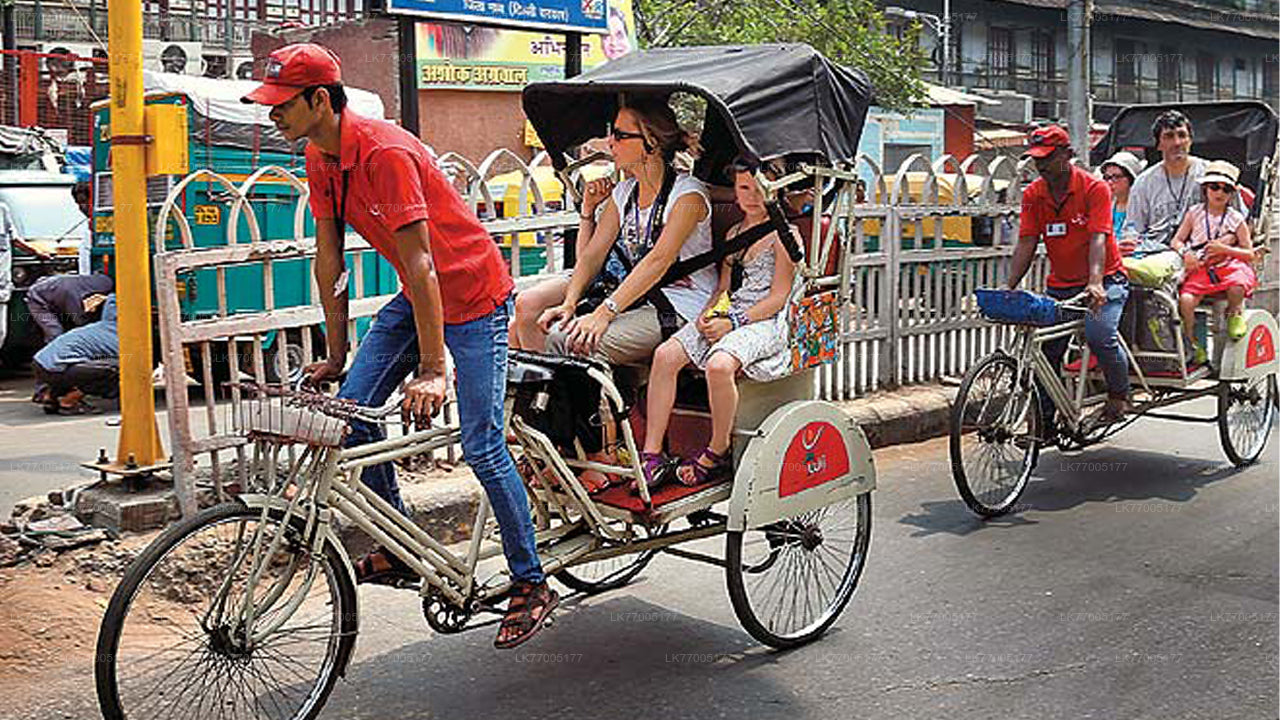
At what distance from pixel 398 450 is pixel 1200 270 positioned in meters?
5.76

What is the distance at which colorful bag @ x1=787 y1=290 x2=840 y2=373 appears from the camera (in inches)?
208

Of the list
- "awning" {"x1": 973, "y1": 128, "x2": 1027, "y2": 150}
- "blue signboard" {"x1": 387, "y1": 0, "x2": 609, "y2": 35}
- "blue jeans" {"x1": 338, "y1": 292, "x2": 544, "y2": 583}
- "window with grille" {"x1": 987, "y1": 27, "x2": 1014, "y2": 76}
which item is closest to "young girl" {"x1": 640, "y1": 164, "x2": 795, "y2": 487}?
"blue jeans" {"x1": 338, "y1": 292, "x2": 544, "y2": 583}

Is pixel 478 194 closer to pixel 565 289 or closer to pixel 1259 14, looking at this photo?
pixel 565 289

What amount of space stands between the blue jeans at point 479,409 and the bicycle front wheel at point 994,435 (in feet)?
10.1

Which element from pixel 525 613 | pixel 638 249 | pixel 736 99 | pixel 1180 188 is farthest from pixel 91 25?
pixel 525 613

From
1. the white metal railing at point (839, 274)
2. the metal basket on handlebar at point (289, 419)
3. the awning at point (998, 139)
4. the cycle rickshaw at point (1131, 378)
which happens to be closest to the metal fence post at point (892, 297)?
the white metal railing at point (839, 274)

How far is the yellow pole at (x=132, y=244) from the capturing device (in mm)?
6027

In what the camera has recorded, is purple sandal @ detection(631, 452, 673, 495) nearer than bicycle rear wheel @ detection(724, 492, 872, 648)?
Yes

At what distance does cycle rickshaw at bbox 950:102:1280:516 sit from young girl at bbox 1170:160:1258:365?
3.3 inches

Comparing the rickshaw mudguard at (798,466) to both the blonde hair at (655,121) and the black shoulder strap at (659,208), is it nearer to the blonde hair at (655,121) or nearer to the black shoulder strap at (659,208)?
the black shoulder strap at (659,208)

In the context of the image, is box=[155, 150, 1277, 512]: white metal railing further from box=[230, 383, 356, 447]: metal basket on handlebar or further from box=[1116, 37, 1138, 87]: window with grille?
box=[1116, 37, 1138, 87]: window with grille

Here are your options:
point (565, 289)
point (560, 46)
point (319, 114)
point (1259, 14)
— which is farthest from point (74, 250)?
point (1259, 14)

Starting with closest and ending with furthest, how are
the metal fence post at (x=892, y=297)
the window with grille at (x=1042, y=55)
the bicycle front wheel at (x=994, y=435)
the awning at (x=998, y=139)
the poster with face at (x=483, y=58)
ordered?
the bicycle front wheel at (x=994, y=435), the metal fence post at (x=892, y=297), the poster with face at (x=483, y=58), the awning at (x=998, y=139), the window with grille at (x=1042, y=55)

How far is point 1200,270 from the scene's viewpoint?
27.4 ft
